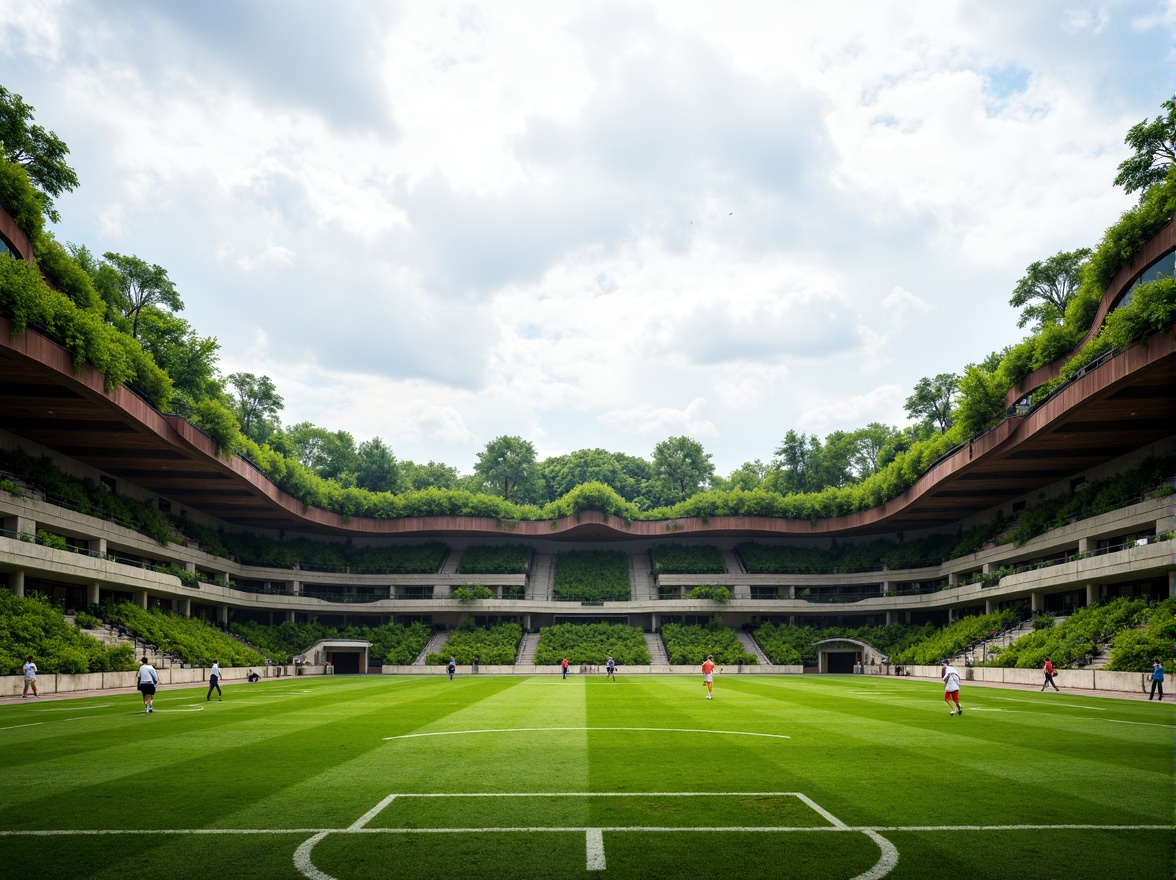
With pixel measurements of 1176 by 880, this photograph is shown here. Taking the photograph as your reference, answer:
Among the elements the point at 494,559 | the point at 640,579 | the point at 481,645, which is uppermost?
the point at 494,559

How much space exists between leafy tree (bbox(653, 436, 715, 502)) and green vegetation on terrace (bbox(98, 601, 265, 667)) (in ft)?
224

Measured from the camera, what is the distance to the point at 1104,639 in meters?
41.9

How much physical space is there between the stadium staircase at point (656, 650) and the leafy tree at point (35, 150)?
56.1 meters

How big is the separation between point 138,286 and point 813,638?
67.7 metres

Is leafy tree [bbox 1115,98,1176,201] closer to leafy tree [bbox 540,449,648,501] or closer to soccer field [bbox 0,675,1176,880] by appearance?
soccer field [bbox 0,675,1176,880]

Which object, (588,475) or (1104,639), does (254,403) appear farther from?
(1104,639)

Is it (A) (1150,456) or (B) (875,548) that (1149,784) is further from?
(B) (875,548)

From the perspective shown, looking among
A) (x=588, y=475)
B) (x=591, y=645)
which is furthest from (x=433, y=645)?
(x=588, y=475)

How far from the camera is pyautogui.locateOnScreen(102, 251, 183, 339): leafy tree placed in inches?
2756

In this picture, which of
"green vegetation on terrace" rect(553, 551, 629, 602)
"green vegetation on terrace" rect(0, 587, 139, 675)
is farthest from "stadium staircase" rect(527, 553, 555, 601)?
"green vegetation on terrace" rect(0, 587, 139, 675)

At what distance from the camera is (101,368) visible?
39.9m

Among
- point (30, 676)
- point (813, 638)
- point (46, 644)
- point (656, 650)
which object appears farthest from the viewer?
point (813, 638)

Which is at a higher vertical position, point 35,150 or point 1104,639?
point 35,150

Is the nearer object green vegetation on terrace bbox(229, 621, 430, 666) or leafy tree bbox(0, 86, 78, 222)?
leafy tree bbox(0, 86, 78, 222)
